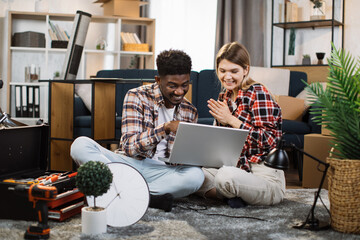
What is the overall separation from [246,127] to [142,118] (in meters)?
0.47

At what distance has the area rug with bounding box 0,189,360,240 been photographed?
1.59 meters

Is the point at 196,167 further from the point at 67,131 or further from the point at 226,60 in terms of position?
the point at 67,131

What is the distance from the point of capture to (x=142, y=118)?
2084 mm

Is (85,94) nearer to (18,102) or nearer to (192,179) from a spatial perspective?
(18,102)

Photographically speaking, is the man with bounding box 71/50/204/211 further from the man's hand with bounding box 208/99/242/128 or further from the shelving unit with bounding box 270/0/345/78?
the shelving unit with bounding box 270/0/345/78

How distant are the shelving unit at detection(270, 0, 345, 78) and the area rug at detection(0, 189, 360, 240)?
2.81 m

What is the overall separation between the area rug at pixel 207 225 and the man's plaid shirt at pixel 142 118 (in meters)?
0.27

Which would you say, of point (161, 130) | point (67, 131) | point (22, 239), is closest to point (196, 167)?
point (161, 130)

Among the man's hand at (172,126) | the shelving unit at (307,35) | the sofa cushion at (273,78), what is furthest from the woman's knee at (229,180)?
the shelving unit at (307,35)

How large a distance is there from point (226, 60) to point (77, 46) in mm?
1543

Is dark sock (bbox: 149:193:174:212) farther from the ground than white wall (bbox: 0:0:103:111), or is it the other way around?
white wall (bbox: 0:0:103:111)

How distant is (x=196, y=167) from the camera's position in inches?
83.6

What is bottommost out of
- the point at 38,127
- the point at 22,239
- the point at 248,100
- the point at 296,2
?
the point at 22,239

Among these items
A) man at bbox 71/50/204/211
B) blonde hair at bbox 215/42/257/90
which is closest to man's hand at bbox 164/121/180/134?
man at bbox 71/50/204/211
